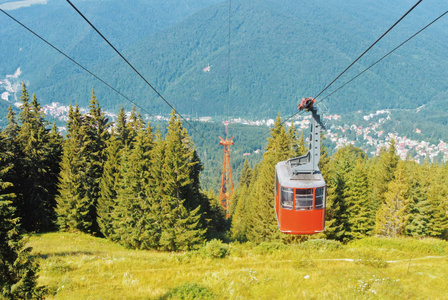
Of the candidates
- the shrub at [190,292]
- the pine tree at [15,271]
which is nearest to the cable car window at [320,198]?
the shrub at [190,292]

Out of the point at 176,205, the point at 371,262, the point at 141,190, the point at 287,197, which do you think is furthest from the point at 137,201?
the point at 371,262

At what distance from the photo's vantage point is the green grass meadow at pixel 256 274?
1525cm

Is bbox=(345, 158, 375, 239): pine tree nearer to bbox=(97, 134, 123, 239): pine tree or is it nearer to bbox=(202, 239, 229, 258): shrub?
bbox=(202, 239, 229, 258): shrub

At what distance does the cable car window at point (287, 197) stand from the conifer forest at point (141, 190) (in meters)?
14.0

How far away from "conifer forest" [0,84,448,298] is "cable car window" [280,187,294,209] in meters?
14.0

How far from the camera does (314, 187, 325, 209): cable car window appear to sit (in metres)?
14.6

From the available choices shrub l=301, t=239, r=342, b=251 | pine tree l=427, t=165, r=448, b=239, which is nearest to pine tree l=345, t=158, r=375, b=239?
shrub l=301, t=239, r=342, b=251

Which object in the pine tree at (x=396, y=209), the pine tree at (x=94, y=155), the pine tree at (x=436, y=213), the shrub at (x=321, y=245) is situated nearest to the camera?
the shrub at (x=321, y=245)

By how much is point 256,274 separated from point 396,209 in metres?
28.1

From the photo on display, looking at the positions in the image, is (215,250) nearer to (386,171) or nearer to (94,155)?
(94,155)

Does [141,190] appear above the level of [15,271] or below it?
above

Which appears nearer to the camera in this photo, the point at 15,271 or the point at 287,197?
the point at 15,271

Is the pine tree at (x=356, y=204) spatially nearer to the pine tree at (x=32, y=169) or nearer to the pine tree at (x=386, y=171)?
the pine tree at (x=386, y=171)

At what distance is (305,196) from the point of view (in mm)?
14570
